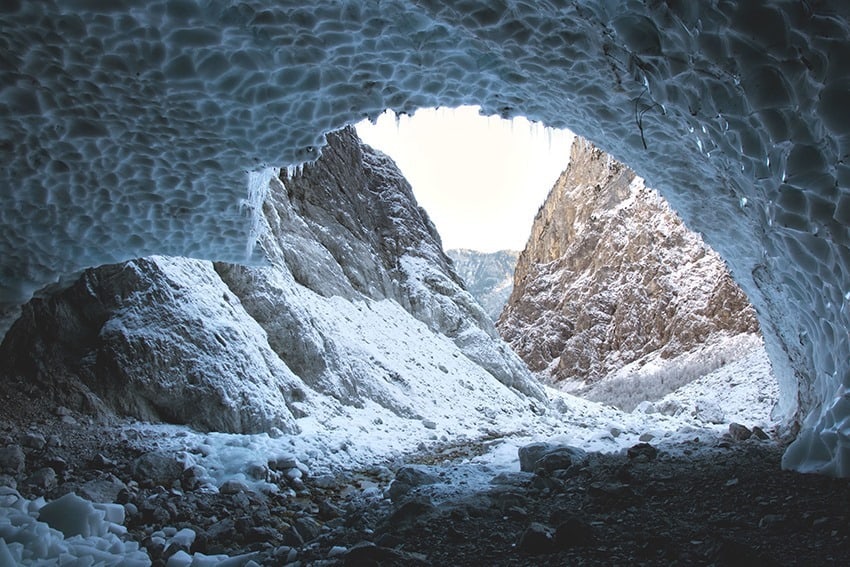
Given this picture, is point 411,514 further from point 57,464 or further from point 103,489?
point 57,464

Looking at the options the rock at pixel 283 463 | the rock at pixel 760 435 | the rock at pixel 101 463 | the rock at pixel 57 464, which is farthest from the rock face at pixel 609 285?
the rock at pixel 57 464

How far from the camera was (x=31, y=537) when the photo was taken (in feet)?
12.6

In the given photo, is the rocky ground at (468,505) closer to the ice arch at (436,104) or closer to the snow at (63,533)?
the snow at (63,533)

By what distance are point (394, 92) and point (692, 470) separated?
5406 mm

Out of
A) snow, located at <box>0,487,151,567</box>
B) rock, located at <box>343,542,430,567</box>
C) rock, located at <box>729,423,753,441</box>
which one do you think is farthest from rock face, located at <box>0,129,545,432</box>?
rock, located at <box>729,423,753,441</box>

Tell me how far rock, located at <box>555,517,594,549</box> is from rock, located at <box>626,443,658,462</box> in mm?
3180

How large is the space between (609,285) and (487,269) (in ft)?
277

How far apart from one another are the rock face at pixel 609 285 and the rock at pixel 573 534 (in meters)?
41.6

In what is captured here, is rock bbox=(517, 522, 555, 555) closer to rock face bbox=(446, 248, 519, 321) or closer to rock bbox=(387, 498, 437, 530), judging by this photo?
rock bbox=(387, 498, 437, 530)

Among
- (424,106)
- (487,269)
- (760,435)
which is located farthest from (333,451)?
(487,269)

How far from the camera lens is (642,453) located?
659 centimetres

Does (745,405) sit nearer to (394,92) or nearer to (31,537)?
(394,92)

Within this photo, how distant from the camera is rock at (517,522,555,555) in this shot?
3.37 meters

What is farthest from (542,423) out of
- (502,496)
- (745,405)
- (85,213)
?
(85,213)
